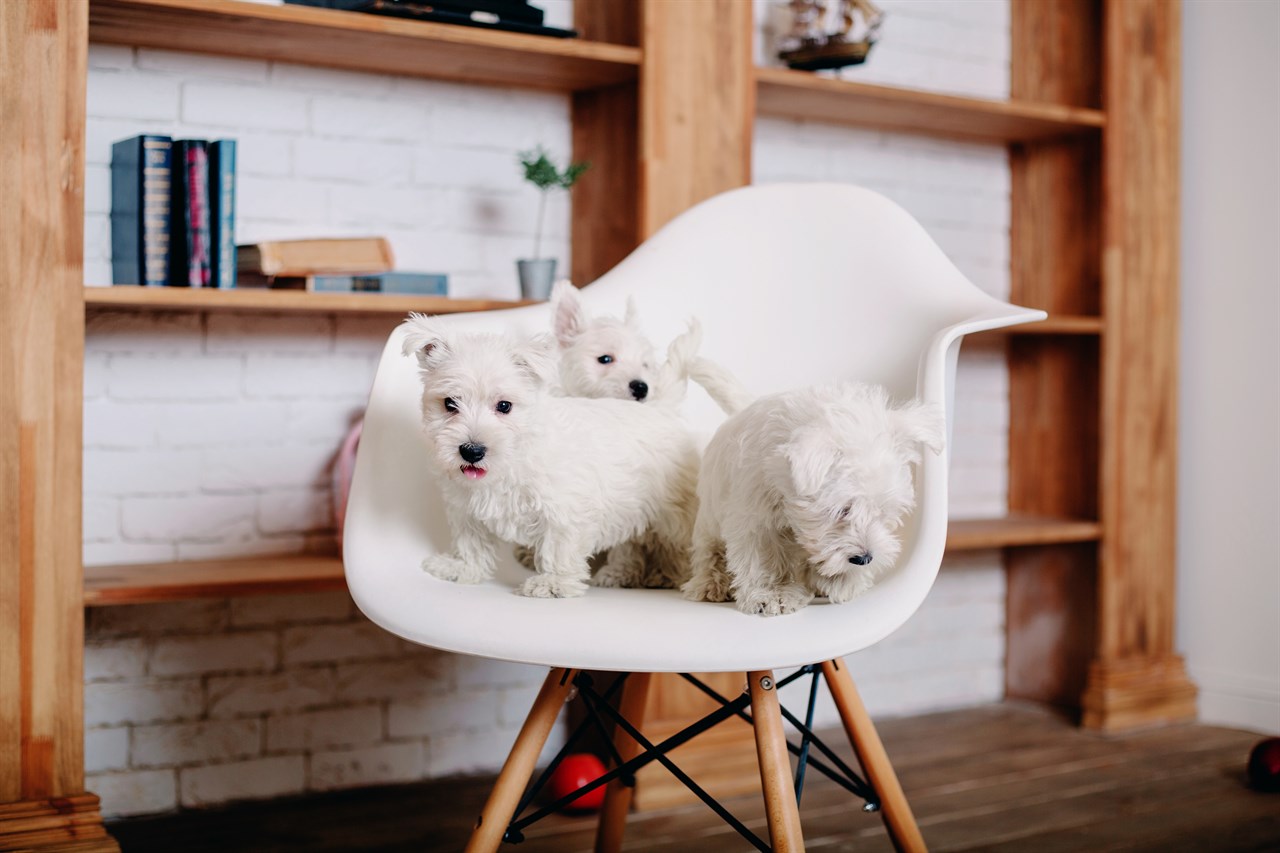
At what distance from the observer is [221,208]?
1.90 m

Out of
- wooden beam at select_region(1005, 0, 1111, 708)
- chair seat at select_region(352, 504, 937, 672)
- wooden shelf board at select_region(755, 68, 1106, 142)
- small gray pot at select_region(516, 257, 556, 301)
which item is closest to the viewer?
chair seat at select_region(352, 504, 937, 672)

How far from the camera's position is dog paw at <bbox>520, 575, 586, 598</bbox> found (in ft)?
4.43

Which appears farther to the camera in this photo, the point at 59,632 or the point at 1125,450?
the point at 1125,450

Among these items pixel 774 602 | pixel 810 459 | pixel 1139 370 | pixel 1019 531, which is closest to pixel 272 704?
pixel 774 602

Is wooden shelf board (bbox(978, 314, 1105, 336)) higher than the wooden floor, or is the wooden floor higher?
wooden shelf board (bbox(978, 314, 1105, 336))

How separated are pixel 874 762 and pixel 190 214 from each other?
1319 mm

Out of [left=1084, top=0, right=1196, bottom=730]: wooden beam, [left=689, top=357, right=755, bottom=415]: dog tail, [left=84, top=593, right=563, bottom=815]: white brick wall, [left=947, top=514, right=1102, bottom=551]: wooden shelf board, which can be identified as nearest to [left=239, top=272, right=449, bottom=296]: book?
[left=84, top=593, right=563, bottom=815]: white brick wall

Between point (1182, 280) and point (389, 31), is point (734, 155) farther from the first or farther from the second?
point (1182, 280)

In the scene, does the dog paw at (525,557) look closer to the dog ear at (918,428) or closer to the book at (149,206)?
the dog ear at (918,428)

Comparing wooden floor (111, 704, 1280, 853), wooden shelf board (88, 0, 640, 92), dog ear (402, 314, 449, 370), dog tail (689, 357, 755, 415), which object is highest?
wooden shelf board (88, 0, 640, 92)

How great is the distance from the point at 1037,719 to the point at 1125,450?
0.64m

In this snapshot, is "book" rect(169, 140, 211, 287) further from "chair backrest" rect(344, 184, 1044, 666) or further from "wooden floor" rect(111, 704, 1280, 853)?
"wooden floor" rect(111, 704, 1280, 853)

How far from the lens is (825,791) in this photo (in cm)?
218

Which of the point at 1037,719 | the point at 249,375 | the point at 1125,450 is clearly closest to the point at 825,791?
the point at 1037,719
